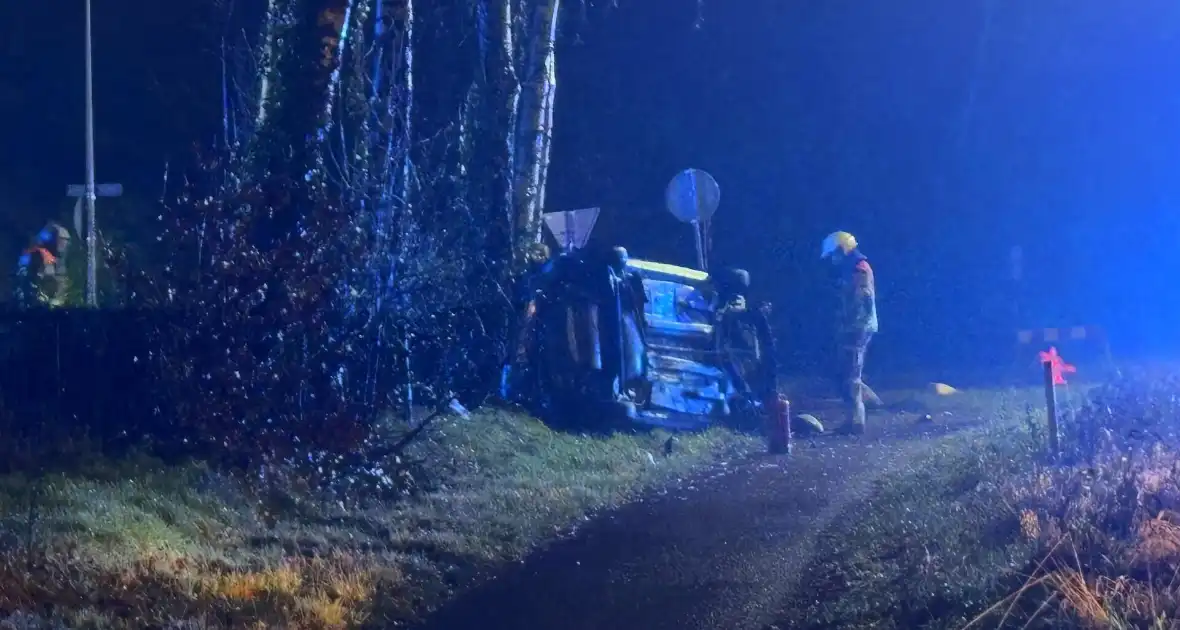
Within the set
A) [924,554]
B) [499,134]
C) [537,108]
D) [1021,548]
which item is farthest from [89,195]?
[1021,548]

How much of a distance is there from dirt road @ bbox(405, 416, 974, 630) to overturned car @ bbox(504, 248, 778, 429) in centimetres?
195

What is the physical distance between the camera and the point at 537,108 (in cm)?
1480

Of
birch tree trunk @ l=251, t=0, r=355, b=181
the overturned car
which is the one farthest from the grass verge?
birch tree trunk @ l=251, t=0, r=355, b=181

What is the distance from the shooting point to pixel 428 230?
11875mm

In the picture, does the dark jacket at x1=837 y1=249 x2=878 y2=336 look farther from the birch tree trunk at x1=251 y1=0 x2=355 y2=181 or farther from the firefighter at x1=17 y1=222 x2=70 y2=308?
the firefighter at x1=17 y1=222 x2=70 y2=308

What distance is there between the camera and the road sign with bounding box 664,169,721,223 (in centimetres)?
1745

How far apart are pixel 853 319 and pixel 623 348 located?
11.8 ft

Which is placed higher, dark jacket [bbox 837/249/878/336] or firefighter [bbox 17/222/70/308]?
firefighter [bbox 17/222/70/308]

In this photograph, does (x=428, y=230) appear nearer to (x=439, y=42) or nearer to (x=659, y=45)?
(x=439, y=42)

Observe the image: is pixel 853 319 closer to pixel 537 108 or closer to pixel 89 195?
pixel 537 108

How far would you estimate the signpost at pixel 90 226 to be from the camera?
1543cm

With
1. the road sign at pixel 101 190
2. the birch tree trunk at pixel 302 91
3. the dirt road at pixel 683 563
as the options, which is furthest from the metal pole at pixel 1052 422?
the road sign at pixel 101 190

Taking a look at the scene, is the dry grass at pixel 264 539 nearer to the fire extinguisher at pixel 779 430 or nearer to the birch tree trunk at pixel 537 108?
the fire extinguisher at pixel 779 430

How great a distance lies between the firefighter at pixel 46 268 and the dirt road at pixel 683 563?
834cm
